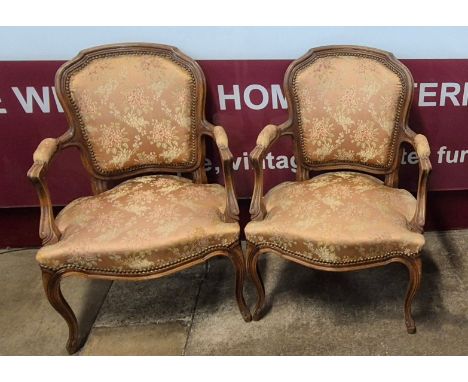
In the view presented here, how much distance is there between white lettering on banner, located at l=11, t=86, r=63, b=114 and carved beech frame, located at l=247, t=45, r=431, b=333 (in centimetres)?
98

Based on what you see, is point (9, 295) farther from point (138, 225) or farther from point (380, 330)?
point (380, 330)

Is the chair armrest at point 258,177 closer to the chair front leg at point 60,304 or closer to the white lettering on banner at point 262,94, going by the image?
the white lettering on banner at point 262,94

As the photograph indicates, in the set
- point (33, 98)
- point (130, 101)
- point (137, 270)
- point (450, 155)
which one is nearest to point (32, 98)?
point (33, 98)

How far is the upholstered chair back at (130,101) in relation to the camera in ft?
5.73

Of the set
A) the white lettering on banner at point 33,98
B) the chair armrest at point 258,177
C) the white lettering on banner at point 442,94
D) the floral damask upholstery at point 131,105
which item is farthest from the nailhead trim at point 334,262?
the white lettering on banner at point 33,98

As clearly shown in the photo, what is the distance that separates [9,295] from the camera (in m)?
2.06

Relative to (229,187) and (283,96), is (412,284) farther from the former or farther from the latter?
(283,96)

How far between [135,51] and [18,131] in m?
0.69

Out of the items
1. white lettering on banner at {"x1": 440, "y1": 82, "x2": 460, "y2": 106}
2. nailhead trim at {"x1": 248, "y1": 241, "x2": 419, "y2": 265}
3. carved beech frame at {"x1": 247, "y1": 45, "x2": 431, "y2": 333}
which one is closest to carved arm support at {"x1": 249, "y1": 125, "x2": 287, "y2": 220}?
carved beech frame at {"x1": 247, "y1": 45, "x2": 431, "y2": 333}

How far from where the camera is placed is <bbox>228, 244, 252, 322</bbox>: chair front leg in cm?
163

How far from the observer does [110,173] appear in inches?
73.2

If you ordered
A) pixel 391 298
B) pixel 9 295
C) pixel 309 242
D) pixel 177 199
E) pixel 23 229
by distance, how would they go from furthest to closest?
pixel 23 229 → pixel 9 295 → pixel 391 298 → pixel 177 199 → pixel 309 242

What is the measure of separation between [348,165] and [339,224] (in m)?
0.43
